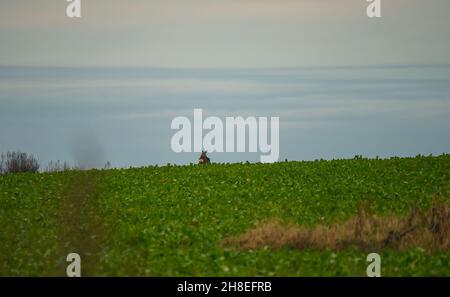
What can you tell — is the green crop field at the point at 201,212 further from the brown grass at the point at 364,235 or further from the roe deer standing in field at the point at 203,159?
the roe deer standing in field at the point at 203,159

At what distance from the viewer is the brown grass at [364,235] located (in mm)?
23422

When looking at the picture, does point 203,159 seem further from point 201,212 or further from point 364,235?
point 364,235

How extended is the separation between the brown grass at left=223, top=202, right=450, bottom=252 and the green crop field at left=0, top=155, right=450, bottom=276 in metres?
0.62

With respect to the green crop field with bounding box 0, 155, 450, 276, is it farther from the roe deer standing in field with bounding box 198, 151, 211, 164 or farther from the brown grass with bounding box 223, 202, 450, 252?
the roe deer standing in field with bounding box 198, 151, 211, 164

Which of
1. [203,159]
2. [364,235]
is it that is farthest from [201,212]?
[203,159]

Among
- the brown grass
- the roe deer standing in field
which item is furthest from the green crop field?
the roe deer standing in field

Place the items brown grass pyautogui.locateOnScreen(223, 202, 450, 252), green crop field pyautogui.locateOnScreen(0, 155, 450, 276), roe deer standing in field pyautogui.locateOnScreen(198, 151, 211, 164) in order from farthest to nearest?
roe deer standing in field pyautogui.locateOnScreen(198, 151, 211, 164) < brown grass pyautogui.locateOnScreen(223, 202, 450, 252) < green crop field pyautogui.locateOnScreen(0, 155, 450, 276)

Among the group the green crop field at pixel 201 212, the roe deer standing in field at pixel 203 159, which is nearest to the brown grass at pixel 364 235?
the green crop field at pixel 201 212

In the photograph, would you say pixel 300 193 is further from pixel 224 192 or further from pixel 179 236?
pixel 179 236

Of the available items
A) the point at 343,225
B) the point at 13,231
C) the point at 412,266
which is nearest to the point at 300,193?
the point at 343,225

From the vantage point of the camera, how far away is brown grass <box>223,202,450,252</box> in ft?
76.8

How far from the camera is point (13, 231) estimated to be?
28.5 meters

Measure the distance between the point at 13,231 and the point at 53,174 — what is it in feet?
53.0

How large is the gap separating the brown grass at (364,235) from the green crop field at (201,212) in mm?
617
